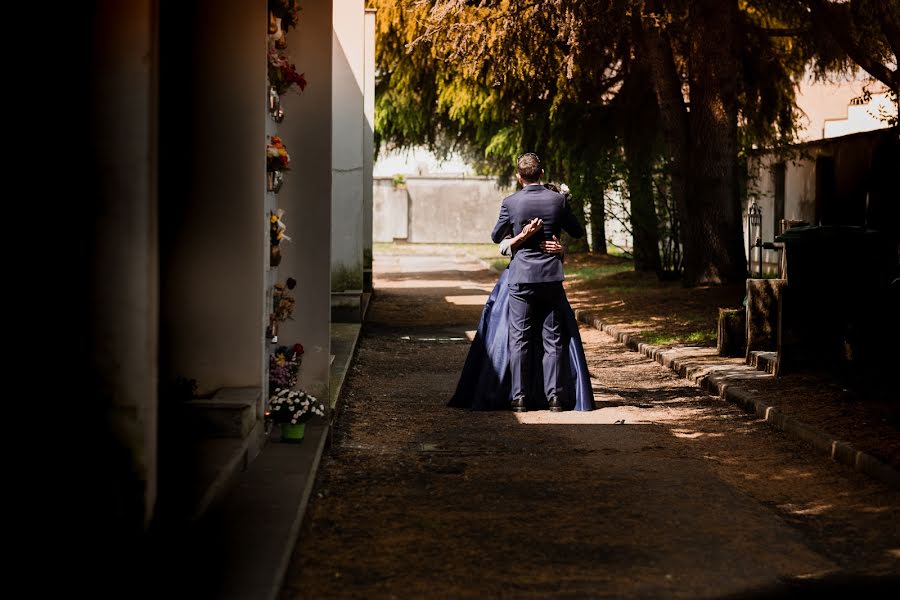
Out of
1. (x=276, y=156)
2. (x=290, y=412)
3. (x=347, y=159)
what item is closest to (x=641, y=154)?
(x=347, y=159)

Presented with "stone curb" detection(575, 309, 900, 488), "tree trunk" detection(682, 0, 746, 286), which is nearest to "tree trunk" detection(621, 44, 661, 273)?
"tree trunk" detection(682, 0, 746, 286)

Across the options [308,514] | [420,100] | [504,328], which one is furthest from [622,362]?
[420,100]

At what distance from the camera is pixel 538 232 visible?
10352mm

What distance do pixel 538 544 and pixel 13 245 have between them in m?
2.78

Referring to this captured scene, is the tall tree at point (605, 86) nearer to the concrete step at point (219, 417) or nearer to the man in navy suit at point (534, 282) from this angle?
the man in navy suit at point (534, 282)

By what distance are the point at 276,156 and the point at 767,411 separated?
446 centimetres

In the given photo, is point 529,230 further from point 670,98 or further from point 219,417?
point 670,98

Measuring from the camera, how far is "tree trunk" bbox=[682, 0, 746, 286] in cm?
1942

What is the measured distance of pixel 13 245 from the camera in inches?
197

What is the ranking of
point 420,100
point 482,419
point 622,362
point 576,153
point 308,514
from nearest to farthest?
point 308,514 < point 482,419 < point 622,362 < point 576,153 < point 420,100

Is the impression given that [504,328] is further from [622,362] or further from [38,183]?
[38,183]

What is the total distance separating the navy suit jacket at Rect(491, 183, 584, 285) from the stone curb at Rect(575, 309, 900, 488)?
1963mm

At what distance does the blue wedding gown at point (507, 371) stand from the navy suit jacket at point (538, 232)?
0.25 metres

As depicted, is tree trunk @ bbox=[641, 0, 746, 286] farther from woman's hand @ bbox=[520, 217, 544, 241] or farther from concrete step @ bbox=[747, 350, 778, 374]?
woman's hand @ bbox=[520, 217, 544, 241]
